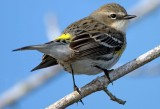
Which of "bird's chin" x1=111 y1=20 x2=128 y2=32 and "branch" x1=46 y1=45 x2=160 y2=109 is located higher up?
"bird's chin" x1=111 y1=20 x2=128 y2=32

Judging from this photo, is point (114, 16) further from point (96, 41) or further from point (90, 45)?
point (90, 45)

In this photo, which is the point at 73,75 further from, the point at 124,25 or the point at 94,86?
the point at 124,25

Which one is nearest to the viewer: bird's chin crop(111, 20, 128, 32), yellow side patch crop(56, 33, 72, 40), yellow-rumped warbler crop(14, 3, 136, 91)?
yellow-rumped warbler crop(14, 3, 136, 91)

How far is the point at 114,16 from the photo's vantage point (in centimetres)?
763

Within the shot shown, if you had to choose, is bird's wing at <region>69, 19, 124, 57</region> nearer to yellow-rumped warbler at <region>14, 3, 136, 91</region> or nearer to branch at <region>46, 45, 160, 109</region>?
yellow-rumped warbler at <region>14, 3, 136, 91</region>

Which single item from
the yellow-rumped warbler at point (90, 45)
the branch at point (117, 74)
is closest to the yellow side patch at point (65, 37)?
the yellow-rumped warbler at point (90, 45)

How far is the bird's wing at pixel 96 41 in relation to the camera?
611 centimetres

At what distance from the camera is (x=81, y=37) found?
6.42m

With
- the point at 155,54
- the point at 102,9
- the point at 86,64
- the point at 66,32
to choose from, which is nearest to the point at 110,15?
the point at 102,9

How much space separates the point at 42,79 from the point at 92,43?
1.78 m

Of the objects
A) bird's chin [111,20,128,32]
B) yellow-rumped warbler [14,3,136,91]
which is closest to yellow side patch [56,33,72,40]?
yellow-rumped warbler [14,3,136,91]

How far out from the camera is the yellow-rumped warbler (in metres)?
5.85

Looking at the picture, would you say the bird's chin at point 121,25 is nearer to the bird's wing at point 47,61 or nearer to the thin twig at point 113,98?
the bird's wing at point 47,61

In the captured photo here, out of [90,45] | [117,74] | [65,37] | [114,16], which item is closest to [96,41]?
[90,45]
